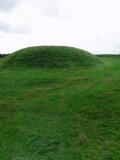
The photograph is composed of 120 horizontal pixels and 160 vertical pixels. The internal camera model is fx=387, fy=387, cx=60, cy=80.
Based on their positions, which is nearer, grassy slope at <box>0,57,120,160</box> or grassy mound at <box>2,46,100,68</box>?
grassy slope at <box>0,57,120,160</box>

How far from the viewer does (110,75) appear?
2503 centimetres

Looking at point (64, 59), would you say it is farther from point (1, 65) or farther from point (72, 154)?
point (72, 154)

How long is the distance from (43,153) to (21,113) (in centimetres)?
471

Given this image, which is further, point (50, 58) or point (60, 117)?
point (50, 58)

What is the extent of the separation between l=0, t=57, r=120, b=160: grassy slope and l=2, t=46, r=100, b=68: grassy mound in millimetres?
3878

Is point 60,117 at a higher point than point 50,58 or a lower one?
lower

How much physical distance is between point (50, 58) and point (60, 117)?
14054mm

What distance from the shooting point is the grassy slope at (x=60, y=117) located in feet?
44.8

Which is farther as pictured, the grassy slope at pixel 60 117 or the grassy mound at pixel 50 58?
the grassy mound at pixel 50 58

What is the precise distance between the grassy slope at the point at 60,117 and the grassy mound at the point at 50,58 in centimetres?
388

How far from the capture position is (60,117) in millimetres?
17078

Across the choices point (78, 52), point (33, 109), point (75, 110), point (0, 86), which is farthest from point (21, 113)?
point (78, 52)

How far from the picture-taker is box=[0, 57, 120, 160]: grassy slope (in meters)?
13.6

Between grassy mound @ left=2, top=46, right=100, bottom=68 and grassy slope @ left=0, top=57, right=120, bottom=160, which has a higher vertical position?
grassy mound @ left=2, top=46, right=100, bottom=68
